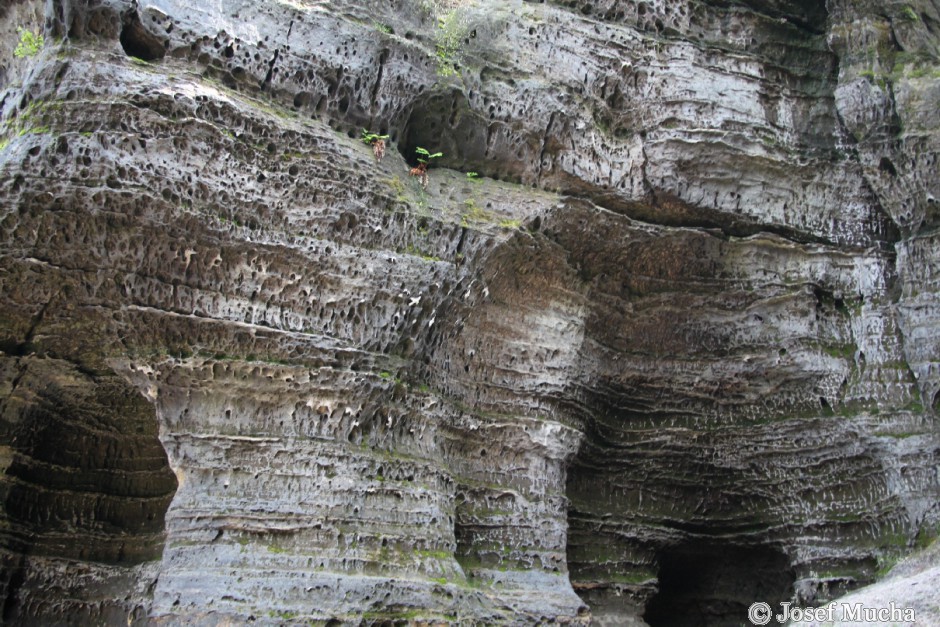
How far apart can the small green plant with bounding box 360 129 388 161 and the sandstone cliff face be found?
0.13 meters

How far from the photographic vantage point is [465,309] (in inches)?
414

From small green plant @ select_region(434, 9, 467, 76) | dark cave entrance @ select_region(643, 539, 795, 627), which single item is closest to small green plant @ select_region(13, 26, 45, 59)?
small green plant @ select_region(434, 9, 467, 76)

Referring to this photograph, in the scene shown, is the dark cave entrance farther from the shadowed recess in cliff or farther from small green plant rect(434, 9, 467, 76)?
small green plant rect(434, 9, 467, 76)

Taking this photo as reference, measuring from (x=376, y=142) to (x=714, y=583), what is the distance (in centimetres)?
858

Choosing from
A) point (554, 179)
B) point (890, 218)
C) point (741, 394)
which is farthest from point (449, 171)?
point (890, 218)

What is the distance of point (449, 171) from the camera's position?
10.8 m

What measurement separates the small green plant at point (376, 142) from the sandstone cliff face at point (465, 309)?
0.44ft

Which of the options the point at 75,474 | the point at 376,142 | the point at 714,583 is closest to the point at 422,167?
the point at 376,142

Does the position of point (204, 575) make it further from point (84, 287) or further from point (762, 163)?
point (762, 163)

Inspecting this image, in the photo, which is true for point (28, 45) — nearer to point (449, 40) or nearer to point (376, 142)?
point (376, 142)

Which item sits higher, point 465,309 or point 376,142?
point 376,142

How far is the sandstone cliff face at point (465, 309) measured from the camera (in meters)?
8.46

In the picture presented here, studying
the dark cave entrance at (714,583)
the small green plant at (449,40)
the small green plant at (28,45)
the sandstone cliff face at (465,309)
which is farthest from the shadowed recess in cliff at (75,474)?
the dark cave entrance at (714,583)

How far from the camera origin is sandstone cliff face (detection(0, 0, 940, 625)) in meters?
8.46
